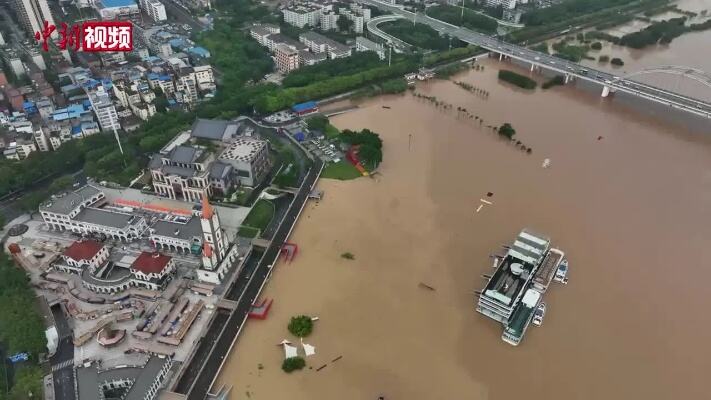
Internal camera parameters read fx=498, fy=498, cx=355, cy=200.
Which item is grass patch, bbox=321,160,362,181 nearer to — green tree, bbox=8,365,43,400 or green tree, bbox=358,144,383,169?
green tree, bbox=358,144,383,169

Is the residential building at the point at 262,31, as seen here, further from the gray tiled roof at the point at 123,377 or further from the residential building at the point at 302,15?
the gray tiled roof at the point at 123,377

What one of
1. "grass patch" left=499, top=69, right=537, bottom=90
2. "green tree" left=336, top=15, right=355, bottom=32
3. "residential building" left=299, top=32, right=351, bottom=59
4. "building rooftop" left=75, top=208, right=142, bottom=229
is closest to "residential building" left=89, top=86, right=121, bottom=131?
"building rooftop" left=75, top=208, right=142, bottom=229

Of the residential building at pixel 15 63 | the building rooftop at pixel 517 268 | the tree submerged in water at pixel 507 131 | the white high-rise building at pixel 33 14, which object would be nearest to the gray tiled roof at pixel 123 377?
the building rooftop at pixel 517 268

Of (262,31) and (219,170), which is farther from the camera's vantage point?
(262,31)

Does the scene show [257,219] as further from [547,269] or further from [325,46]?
[325,46]


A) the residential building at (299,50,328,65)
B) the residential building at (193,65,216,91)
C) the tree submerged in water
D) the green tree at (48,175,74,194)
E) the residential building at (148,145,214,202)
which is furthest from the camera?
the residential building at (299,50,328,65)

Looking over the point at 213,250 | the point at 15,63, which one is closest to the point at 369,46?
the point at 15,63

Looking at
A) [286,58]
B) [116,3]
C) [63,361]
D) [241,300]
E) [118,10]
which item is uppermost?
[116,3]

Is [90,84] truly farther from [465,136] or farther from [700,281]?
[700,281]
